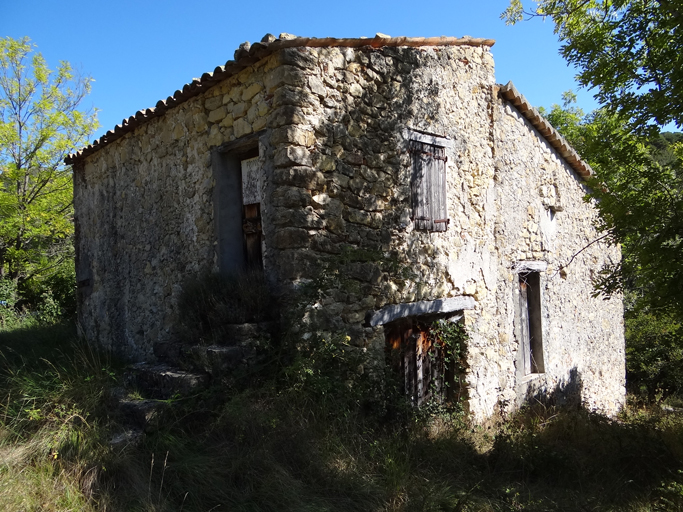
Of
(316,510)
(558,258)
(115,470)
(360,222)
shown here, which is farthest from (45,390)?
(558,258)

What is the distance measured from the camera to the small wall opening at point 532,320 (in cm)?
784

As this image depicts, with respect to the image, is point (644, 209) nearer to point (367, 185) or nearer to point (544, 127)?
point (367, 185)

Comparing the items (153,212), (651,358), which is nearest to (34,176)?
(153,212)

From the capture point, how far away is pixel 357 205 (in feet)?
17.3

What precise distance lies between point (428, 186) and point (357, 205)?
4.10 feet

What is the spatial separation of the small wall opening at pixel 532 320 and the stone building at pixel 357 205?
0.11ft

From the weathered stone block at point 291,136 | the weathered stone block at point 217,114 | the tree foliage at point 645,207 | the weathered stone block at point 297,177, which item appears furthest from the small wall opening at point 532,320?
the weathered stone block at point 217,114

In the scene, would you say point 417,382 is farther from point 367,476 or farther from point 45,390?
point 45,390

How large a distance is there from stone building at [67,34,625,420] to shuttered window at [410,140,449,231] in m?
0.02

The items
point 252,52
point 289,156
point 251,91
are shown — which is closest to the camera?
point 289,156

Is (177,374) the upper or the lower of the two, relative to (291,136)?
lower

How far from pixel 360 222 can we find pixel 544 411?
14.5 ft

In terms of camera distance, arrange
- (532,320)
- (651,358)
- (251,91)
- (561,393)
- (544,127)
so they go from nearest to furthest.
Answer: (251,91) → (532,320) → (544,127) → (561,393) → (651,358)

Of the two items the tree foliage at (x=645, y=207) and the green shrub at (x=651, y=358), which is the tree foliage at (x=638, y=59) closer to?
the tree foliage at (x=645, y=207)
